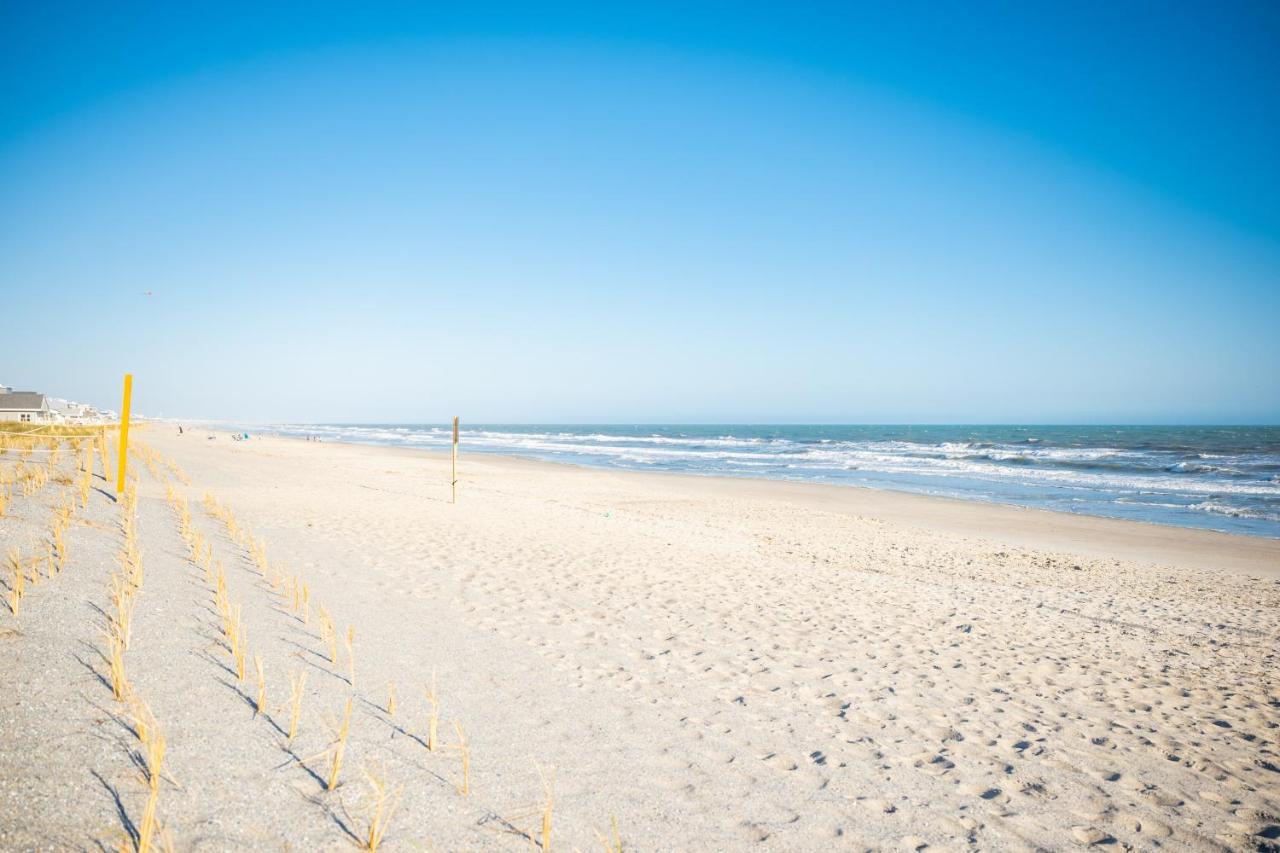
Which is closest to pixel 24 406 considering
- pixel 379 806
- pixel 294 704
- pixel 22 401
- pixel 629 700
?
pixel 22 401

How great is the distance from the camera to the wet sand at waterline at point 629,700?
3225 millimetres

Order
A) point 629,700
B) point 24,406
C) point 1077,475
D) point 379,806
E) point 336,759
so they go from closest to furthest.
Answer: point 379,806 → point 336,759 → point 629,700 → point 1077,475 → point 24,406

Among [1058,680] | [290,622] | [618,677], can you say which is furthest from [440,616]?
[1058,680]

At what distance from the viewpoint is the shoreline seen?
14.0 m

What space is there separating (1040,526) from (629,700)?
17.6 m

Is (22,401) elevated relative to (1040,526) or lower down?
elevated

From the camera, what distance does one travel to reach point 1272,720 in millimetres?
5430

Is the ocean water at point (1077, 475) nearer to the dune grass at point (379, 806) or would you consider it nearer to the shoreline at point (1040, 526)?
the shoreline at point (1040, 526)

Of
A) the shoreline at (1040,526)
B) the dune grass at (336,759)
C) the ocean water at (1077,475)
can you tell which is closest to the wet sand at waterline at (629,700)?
the dune grass at (336,759)

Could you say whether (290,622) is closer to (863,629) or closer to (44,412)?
(863,629)

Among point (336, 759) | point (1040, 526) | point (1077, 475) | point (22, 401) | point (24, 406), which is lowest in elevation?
point (1040, 526)

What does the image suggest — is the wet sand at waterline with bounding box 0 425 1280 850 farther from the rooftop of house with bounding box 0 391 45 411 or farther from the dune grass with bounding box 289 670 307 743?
the rooftop of house with bounding box 0 391 45 411

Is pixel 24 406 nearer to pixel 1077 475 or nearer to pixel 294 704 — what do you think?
pixel 294 704

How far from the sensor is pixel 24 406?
1859 inches
